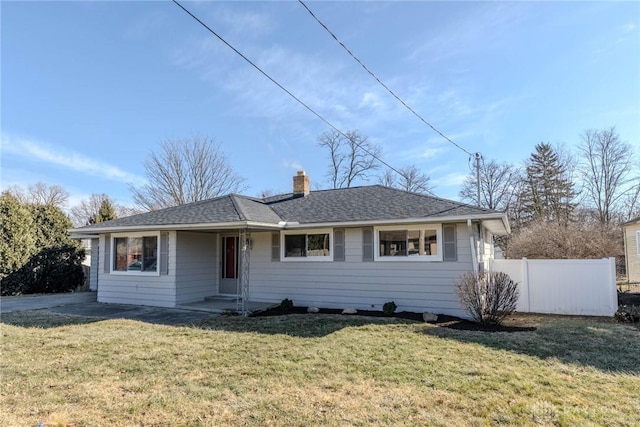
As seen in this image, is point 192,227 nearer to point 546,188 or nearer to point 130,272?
point 130,272

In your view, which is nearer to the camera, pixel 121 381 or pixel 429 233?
pixel 121 381

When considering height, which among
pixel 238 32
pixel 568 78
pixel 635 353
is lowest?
pixel 635 353

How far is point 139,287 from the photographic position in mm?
11625

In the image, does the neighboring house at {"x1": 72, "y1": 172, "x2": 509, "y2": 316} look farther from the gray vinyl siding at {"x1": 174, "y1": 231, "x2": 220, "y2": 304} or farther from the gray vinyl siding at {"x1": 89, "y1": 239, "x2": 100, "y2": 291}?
the gray vinyl siding at {"x1": 89, "y1": 239, "x2": 100, "y2": 291}

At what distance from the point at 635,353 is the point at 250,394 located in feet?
19.4

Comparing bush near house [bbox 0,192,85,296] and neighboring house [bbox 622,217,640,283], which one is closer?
bush near house [bbox 0,192,85,296]

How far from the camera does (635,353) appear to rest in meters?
5.86

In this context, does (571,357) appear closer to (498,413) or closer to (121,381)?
(498,413)

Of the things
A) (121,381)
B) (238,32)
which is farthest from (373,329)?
(238,32)

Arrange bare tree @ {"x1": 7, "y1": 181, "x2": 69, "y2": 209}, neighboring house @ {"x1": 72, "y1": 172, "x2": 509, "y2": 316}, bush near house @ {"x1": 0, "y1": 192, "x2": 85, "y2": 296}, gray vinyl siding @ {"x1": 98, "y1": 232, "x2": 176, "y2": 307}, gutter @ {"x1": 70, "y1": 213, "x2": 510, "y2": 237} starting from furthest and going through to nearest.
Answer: bare tree @ {"x1": 7, "y1": 181, "x2": 69, "y2": 209}
bush near house @ {"x1": 0, "y1": 192, "x2": 85, "y2": 296}
gray vinyl siding @ {"x1": 98, "y1": 232, "x2": 176, "y2": 307}
neighboring house @ {"x1": 72, "y1": 172, "x2": 509, "y2": 316}
gutter @ {"x1": 70, "y1": 213, "x2": 510, "y2": 237}

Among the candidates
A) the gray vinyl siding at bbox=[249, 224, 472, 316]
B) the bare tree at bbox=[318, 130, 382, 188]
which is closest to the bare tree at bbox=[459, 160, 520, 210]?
the bare tree at bbox=[318, 130, 382, 188]

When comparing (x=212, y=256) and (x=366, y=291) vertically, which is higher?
(x=212, y=256)

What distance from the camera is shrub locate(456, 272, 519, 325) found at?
801 centimetres

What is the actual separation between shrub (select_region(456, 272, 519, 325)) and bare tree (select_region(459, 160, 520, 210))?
71.4ft
